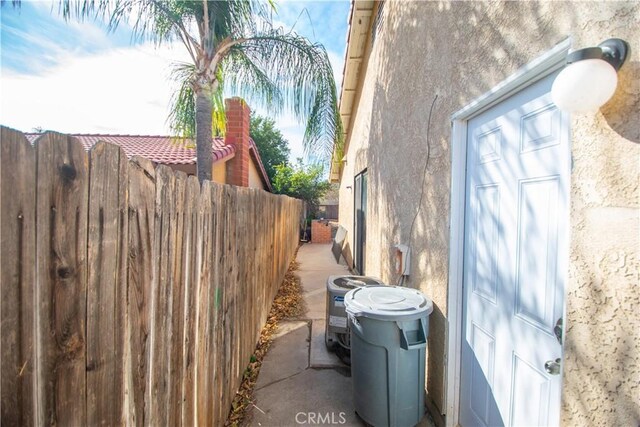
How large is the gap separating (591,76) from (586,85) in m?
0.03

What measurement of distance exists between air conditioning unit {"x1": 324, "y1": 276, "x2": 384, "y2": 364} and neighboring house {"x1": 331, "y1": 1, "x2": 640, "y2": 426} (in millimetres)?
764

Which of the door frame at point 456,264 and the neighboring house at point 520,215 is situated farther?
the door frame at point 456,264

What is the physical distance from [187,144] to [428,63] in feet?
20.9

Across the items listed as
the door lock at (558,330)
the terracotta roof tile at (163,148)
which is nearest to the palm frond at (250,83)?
the terracotta roof tile at (163,148)

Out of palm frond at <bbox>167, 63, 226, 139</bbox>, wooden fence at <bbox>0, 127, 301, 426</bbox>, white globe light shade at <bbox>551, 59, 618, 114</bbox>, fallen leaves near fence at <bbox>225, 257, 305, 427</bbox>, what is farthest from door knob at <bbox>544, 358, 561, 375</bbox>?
palm frond at <bbox>167, 63, 226, 139</bbox>

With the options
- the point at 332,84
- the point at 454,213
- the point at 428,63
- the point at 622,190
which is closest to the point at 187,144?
the point at 332,84

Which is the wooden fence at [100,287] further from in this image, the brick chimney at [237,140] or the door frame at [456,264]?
the brick chimney at [237,140]

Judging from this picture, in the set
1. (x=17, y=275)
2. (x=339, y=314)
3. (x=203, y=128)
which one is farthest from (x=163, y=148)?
(x=17, y=275)

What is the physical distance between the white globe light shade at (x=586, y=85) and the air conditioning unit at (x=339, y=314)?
9.65ft

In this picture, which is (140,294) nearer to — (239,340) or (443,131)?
(239,340)

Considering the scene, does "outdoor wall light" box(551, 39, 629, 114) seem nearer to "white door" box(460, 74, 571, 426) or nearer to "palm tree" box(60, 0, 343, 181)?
"white door" box(460, 74, 571, 426)

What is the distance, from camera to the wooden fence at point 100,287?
0.89 meters

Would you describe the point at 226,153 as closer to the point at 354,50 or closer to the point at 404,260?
the point at 354,50

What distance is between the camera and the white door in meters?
1.68
